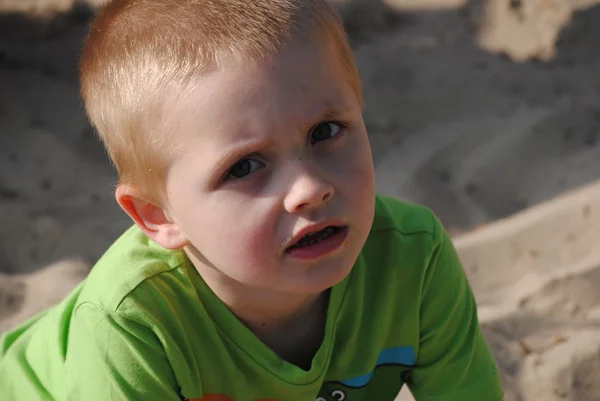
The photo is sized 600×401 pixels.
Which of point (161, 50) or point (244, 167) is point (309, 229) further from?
point (161, 50)

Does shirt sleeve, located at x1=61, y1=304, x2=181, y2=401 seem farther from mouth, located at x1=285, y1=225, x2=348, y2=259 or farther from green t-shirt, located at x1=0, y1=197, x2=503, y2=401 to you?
mouth, located at x1=285, y1=225, x2=348, y2=259

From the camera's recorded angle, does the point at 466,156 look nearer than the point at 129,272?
No

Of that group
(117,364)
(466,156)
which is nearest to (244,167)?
(117,364)

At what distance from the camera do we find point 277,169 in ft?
3.81

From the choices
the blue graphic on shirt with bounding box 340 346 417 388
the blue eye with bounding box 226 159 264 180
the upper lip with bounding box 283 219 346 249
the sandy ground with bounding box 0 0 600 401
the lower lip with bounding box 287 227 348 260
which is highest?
the blue eye with bounding box 226 159 264 180

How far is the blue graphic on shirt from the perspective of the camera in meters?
1.52

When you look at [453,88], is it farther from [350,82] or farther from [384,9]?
[350,82]

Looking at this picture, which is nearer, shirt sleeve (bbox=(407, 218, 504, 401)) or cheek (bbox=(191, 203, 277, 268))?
cheek (bbox=(191, 203, 277, 268))

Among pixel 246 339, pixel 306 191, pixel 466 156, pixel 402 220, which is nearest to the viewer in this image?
pixel 306 191

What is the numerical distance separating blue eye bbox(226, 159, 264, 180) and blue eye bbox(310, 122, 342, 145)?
84 millimetres

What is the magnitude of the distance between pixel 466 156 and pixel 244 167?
1672 mm

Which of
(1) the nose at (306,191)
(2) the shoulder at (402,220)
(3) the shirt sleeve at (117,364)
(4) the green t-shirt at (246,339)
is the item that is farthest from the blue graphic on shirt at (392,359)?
(1) the nose at (306,191)

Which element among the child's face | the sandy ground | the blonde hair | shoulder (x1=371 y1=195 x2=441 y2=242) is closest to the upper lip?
the child's face

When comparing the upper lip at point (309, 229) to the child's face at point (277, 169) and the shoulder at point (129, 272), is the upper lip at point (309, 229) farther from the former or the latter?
the shoulder at point (129, 272)
